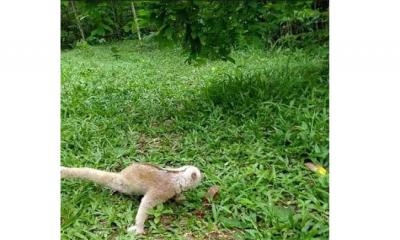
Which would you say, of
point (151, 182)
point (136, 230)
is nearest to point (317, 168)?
point (151, 182)

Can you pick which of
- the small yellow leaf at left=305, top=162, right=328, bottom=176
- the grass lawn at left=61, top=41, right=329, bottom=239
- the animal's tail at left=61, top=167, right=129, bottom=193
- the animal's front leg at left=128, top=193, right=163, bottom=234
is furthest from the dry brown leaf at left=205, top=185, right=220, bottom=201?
the small yellow leaf at left=305, top=162, right=328, bottom=176

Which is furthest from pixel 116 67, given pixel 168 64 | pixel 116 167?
pixel 116 167

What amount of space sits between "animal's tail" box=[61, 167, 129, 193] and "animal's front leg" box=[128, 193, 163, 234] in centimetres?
14

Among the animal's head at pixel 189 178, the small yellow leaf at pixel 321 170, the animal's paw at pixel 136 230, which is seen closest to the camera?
the animal's paw at pixel 136 230

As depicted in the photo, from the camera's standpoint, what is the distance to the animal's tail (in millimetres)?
1862

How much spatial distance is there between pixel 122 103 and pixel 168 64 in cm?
147

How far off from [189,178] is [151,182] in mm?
145

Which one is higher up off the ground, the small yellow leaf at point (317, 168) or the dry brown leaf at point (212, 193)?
the dry brown leaf at point (212, 193)

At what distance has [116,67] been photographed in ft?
14.7

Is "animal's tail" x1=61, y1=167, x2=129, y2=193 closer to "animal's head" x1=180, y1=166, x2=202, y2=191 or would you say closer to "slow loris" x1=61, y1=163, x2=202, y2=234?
"slow loris" x1=61, y1=163, x2=202, y2=234

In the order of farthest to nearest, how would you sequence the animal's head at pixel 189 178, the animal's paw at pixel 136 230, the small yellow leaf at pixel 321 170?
the small yellow leaf at pixel 321 170
the animal's head at pixel 189 178
the animal's paw at pixel 136 230

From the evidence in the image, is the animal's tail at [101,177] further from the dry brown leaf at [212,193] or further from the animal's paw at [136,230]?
the dry brown leaf at [212,193]

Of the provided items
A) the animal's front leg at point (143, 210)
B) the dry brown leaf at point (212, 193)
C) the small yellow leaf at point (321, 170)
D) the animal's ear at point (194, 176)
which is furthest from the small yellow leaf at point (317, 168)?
the animal's front leg at point (143, 210)

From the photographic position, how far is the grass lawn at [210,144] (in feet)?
5.65
